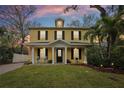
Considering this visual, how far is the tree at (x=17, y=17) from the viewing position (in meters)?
16.3

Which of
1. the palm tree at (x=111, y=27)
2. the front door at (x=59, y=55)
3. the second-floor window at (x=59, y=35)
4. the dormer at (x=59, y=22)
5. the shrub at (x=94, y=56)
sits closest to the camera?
the palm tree at (x=111, y=27)

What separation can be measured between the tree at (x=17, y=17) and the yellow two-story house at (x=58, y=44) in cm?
69

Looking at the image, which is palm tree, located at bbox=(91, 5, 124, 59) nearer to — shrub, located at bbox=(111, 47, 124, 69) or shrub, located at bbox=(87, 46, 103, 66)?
shrub, located at bbox=(111, 47, 124, 69)

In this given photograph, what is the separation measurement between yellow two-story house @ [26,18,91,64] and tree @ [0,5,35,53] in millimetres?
693

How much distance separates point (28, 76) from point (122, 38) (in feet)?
18.2

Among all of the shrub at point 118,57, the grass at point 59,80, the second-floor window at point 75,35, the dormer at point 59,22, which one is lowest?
the grass at point 59,80

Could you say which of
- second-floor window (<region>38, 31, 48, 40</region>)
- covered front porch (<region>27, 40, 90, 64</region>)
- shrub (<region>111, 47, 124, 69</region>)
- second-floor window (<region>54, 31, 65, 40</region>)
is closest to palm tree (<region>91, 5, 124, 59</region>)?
shrub (<region>111, 47, 124, 69</region>)

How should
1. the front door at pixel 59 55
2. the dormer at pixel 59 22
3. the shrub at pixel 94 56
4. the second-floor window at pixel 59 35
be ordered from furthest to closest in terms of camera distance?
the second-floor window at pixel 59 35, the dormer at pixel 59 22, the front door at pixel 59 55, the shrub at pixel 94 56

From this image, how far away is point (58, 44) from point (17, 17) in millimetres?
3328

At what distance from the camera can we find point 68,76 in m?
12.1

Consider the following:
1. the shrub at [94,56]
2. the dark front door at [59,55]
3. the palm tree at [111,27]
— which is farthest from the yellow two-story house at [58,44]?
the palm tree at [111,27]

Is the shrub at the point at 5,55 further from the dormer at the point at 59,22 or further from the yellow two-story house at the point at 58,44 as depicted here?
Answer: the dormer at the point at 59,22

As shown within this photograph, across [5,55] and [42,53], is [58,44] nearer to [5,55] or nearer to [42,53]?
[42,53]
